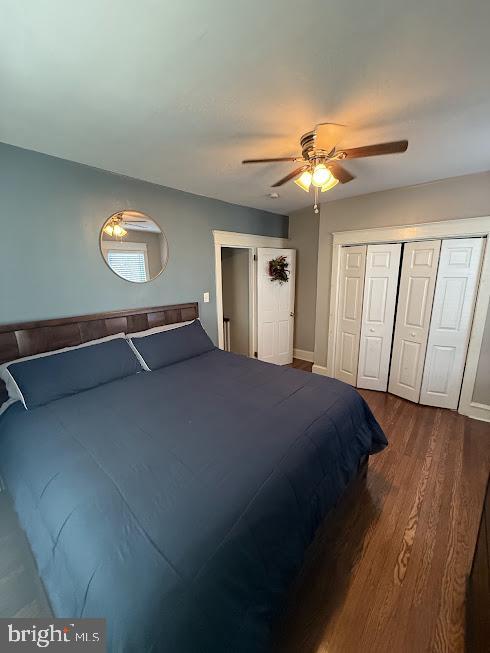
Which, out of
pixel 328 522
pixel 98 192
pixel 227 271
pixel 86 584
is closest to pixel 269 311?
pixel 227 271

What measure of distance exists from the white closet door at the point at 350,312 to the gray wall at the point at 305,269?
0.77 meters

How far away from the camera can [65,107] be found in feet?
4.52

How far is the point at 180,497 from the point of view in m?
0.96

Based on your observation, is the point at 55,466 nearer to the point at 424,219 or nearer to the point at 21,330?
the point at 21,330

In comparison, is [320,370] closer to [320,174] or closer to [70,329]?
[320,174]

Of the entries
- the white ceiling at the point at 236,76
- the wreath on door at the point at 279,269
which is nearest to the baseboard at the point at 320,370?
the wreath on door at the point at 279,269

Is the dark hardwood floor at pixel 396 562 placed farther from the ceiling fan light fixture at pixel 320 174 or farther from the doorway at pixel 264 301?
the doorway at pixel 264 301

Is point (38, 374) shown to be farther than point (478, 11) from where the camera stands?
Yes

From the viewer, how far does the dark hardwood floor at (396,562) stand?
43.4 inches

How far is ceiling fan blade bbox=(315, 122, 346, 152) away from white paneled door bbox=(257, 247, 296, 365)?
6.77ft

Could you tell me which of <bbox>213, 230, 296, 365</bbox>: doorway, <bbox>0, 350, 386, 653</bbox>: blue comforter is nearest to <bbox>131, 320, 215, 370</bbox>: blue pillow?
<bbox>0, 350, 386, 653</bbox>: blue comforter

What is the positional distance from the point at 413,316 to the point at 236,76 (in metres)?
2.81

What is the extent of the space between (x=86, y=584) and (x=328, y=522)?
3.92 ft

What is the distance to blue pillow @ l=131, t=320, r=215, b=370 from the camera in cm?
226
